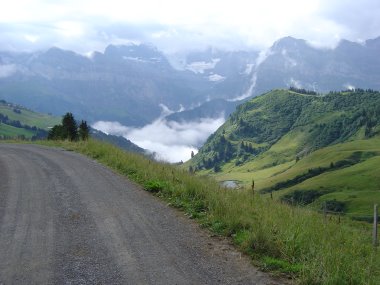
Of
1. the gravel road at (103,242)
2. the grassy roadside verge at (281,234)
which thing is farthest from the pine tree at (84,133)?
the grassy roadside verge at (281,234)

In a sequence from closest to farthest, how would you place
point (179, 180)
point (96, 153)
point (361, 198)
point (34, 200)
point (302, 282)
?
1. point (302, 282)
2. point (34, 200)
3. point (179, 180)
4. point (96, 153)
5. point (361, 198)

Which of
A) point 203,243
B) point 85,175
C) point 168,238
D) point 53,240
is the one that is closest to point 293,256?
point 203,243

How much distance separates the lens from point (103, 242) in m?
11.4

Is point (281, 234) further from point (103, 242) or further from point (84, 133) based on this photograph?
point (84, 133)

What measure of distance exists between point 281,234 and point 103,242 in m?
4.58

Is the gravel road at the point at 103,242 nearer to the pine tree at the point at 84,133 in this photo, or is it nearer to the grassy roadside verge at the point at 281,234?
A: the grassy roadside verge at the point at 281,234

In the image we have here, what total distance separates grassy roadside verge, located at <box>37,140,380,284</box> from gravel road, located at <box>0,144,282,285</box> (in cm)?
54

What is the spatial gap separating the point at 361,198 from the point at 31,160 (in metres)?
187

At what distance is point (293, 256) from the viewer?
10.6 m

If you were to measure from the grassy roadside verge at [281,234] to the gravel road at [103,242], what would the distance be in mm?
537

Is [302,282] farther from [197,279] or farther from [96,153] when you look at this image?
[96,153]

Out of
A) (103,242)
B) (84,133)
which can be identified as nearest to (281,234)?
(103,242)

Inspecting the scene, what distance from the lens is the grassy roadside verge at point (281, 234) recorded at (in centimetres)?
962

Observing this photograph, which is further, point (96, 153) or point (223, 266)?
point (96, 153)
